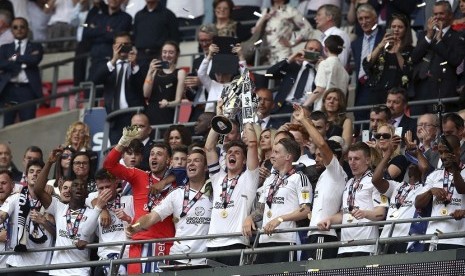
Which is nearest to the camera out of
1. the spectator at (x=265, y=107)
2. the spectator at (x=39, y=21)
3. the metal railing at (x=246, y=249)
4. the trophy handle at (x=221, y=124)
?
the metal railing at (x=246, y=249)

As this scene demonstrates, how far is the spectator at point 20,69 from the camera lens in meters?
27.4

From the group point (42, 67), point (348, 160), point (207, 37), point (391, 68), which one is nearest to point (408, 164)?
point (348, 160)

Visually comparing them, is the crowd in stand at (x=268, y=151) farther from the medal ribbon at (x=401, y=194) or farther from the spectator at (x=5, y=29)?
the spectator at (x=5, y=29)

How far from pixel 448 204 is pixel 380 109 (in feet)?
7.75

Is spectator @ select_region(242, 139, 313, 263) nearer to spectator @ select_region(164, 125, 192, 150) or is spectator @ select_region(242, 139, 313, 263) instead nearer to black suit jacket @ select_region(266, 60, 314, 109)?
spectator @ select_region(164, 125, 192, 150)

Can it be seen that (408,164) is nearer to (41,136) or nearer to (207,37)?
(207,37)

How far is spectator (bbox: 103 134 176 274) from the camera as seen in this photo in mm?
21266

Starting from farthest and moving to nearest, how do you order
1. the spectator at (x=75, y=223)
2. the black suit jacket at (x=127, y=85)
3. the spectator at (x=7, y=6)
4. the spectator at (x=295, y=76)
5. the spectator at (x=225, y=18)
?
the spectator at (x=7, y=6)
the spectator at (x=225, y=18)
the black suit jacket at (x=127, y=85)
the spectator at (x=295, y=76)
the spectator at (x=75, y=223)

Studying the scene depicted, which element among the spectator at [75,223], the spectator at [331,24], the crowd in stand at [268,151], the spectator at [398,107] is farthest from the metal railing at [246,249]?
the spectator at [331,24]

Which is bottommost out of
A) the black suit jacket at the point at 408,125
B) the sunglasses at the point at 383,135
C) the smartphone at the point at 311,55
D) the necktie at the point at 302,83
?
the sunglasses at the point at 383,135

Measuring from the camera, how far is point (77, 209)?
21828 millimetres

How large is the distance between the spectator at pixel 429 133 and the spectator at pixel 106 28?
23.9ft

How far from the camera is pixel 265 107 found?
76.8 feet

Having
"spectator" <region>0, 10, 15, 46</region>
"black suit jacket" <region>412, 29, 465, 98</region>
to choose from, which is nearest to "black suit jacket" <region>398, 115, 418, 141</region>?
"black suit jacket" <region>412, 29, 465, 98</region>
